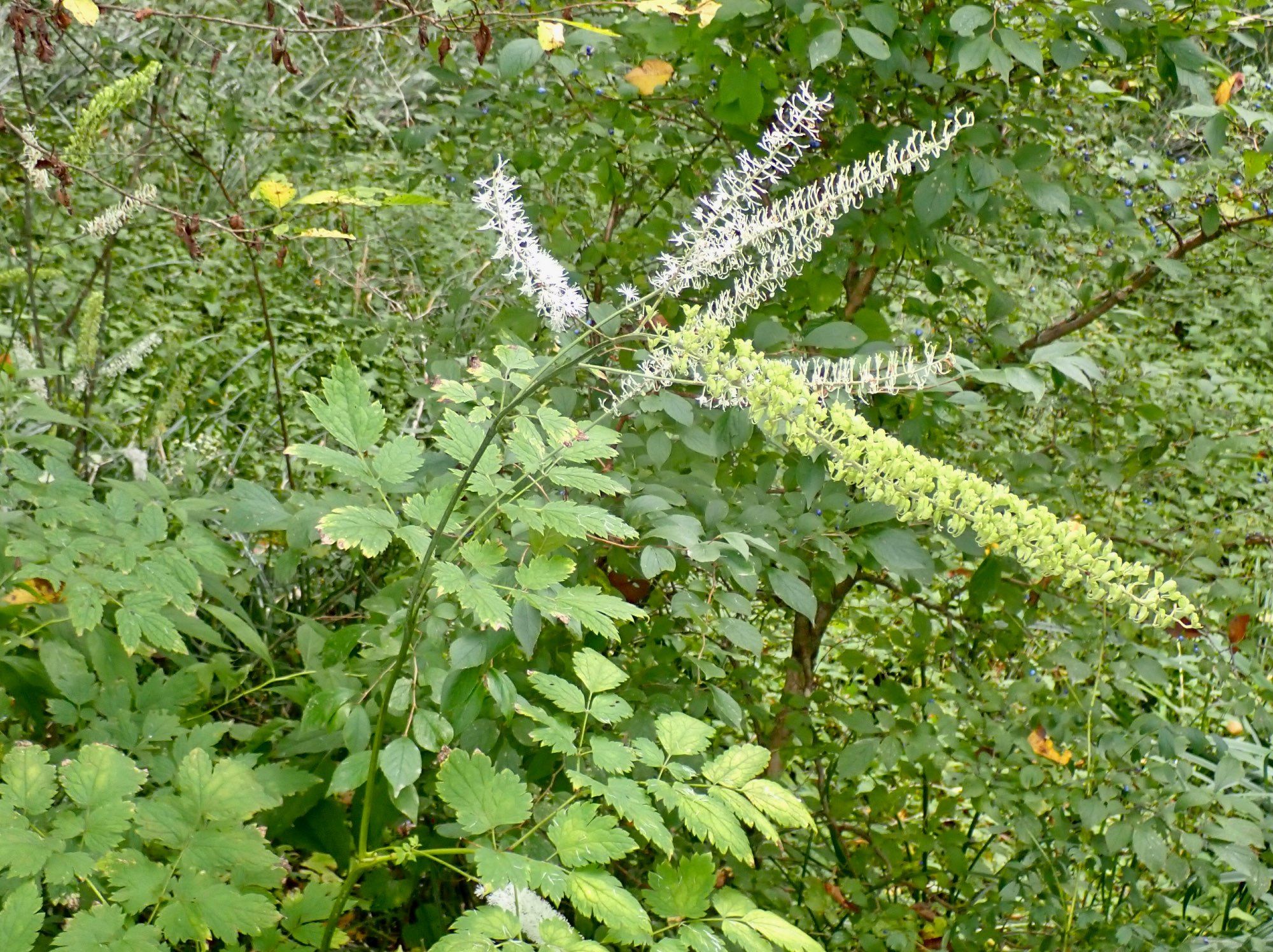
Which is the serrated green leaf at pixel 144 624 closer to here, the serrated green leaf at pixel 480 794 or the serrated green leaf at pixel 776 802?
the serrated green leaf at pixel 480 794

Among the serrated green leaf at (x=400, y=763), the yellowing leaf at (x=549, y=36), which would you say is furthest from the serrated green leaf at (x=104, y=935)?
the yellowing leaf at (x=549, y=36)

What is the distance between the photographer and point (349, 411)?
150 centimetres

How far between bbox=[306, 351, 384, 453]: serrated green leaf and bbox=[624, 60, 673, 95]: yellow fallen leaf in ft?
3.53

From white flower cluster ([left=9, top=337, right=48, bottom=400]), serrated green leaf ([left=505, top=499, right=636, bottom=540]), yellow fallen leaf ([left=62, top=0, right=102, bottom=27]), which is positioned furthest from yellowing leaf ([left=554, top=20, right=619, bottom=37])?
white flower cluster ([left=9, top=337, right=48, bottom=400])

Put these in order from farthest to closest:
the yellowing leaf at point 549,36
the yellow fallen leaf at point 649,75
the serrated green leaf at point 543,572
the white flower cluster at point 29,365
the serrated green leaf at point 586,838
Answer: the white flower cluster at point 29,365 → the yellow fallen leaf at point 649,75 → the yellowing leaf at point 549,36 → the serrated green leaf at point 543,572 → the serrated green leaf at point 586,838

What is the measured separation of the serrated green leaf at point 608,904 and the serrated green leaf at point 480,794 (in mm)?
106

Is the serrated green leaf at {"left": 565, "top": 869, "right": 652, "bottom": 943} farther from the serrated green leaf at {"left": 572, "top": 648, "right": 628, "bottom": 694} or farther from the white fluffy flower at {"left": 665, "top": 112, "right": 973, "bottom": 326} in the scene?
the white fluffy flower at {"left": 665, "top": 112, "right": 973, "bottom": 326}

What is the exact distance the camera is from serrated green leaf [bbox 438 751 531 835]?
4.45 feet

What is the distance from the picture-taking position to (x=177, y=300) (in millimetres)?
4398

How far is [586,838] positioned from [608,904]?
0.27ft

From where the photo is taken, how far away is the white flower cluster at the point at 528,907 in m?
1.37

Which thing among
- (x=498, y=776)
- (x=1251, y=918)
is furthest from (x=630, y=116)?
(x=1251, y=918)

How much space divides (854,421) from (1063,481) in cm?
141

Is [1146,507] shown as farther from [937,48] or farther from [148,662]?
[148,662]
